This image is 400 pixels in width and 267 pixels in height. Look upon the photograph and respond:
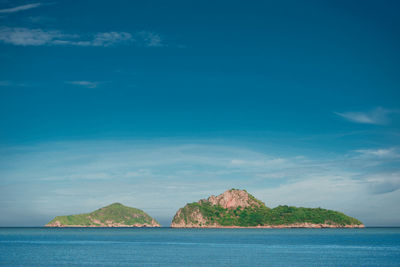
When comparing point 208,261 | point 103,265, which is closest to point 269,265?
point 208,261

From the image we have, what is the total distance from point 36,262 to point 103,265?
58.4 feet

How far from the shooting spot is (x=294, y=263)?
88.0 metres

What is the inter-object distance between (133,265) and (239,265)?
21.8m

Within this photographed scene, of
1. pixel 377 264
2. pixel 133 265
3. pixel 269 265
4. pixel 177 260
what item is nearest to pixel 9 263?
pixel 133 265

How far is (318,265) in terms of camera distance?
85.4 metres

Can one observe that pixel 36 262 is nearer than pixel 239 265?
No

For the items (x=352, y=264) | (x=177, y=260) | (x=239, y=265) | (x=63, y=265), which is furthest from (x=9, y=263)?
(x=352, y=264)

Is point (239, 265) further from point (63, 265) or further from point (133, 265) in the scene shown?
point (63, 265)

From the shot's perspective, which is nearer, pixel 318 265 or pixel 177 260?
pixel 318 265

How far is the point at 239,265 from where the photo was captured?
84.0 m

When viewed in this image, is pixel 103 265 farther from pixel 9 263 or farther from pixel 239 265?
pixel 239 265

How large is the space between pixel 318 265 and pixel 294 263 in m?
5.12

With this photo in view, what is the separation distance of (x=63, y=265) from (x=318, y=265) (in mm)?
52980

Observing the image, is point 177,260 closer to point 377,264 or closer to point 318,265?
point 318,265
